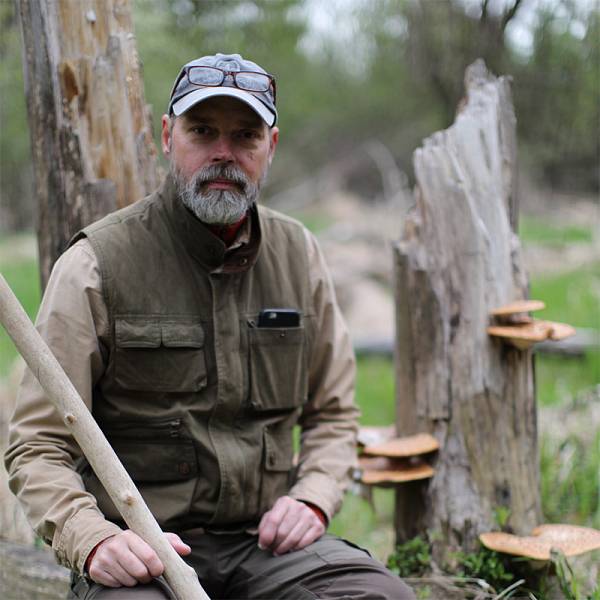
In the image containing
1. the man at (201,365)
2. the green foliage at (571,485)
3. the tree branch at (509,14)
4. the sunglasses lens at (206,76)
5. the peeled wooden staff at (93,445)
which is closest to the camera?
the peeled wooden staff at (93,445)

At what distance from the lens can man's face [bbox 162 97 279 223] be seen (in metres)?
2.81

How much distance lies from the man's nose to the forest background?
115 cm

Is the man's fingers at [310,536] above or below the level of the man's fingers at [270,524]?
below

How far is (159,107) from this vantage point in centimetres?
1557

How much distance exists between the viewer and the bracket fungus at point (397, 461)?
3699 mm

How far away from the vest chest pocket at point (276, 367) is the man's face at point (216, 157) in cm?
46

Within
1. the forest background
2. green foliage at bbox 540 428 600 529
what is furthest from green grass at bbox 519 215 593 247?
green foliage at bbox 540 428 600 529

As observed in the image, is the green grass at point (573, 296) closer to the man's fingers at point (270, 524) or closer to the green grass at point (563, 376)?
the green grass at point (563, 376)

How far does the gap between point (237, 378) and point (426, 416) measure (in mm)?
1290

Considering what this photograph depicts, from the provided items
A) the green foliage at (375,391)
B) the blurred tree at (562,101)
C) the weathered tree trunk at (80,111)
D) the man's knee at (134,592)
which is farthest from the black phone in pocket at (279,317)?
the blurred tree at (562,101)

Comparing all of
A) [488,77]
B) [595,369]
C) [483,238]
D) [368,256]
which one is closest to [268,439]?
[483,238]

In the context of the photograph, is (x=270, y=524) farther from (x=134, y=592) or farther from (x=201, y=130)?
(x=201, y=130)

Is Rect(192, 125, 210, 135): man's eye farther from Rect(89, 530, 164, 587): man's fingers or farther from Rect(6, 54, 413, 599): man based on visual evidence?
Rect(89, 530, 164, 587): man's fingers

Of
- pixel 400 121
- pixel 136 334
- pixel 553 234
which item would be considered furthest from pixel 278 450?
pixel 400 121
